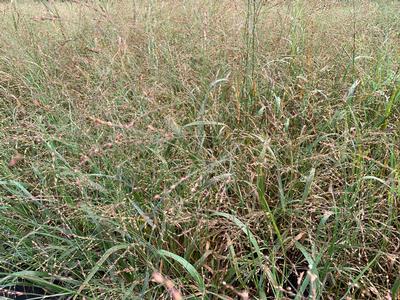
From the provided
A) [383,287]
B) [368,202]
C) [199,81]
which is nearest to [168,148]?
[199,81]

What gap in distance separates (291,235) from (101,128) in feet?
2.27

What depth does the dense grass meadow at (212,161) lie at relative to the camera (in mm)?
973

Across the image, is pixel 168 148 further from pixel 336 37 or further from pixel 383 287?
pixel 336 37

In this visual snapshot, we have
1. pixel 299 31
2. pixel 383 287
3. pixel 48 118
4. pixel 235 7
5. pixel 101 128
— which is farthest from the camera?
pixel 235 7

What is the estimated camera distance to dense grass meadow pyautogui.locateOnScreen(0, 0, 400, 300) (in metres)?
0.97

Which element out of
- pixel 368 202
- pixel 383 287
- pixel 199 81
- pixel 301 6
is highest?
pixel 301 6

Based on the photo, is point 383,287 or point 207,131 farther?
point 207,131

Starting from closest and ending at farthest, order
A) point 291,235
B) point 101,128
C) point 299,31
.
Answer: point 291,235, point 101,128, point 299,31

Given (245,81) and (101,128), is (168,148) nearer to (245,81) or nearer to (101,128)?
(101,128)

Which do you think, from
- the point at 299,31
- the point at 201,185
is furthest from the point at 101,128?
the point at 299,31

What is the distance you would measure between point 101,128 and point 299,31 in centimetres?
114

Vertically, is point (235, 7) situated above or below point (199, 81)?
above

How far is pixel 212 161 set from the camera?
1.12m

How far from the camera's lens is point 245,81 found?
1.48 meters
